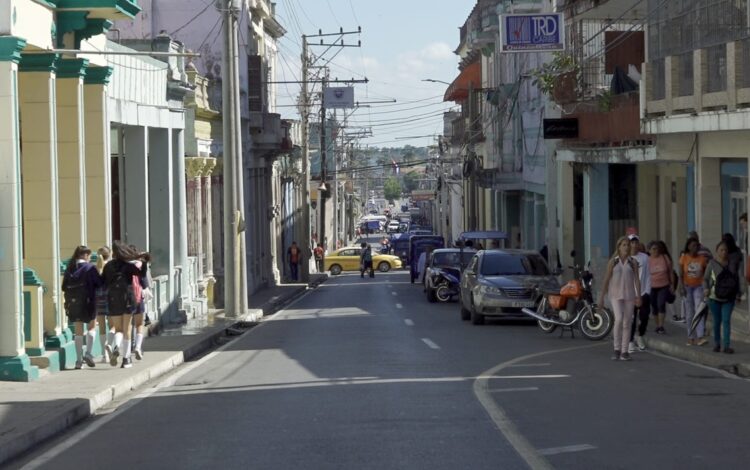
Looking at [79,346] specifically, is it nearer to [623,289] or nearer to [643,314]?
[623,289]

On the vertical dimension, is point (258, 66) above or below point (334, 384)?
above

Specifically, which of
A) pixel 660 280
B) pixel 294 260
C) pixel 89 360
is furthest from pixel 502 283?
pixel 294 260

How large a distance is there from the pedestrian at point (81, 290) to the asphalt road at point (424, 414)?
1583 mm

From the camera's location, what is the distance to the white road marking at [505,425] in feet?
34.6

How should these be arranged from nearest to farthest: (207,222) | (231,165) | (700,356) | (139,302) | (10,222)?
(10,222), (139,302), (700,356), (231,165), (207,222)

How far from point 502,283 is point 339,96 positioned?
4779cm

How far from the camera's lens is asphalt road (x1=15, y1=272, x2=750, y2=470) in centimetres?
1089

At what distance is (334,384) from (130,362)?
12.9 ft

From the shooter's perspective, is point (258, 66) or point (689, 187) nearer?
point (689, 187)

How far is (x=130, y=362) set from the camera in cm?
1878

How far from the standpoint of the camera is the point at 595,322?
23.4 m

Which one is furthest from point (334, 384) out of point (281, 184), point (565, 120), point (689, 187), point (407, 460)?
point (281, 184)

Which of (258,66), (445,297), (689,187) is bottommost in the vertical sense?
(445,297)

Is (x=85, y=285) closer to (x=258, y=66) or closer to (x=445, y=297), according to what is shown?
(x=445, y=297)
